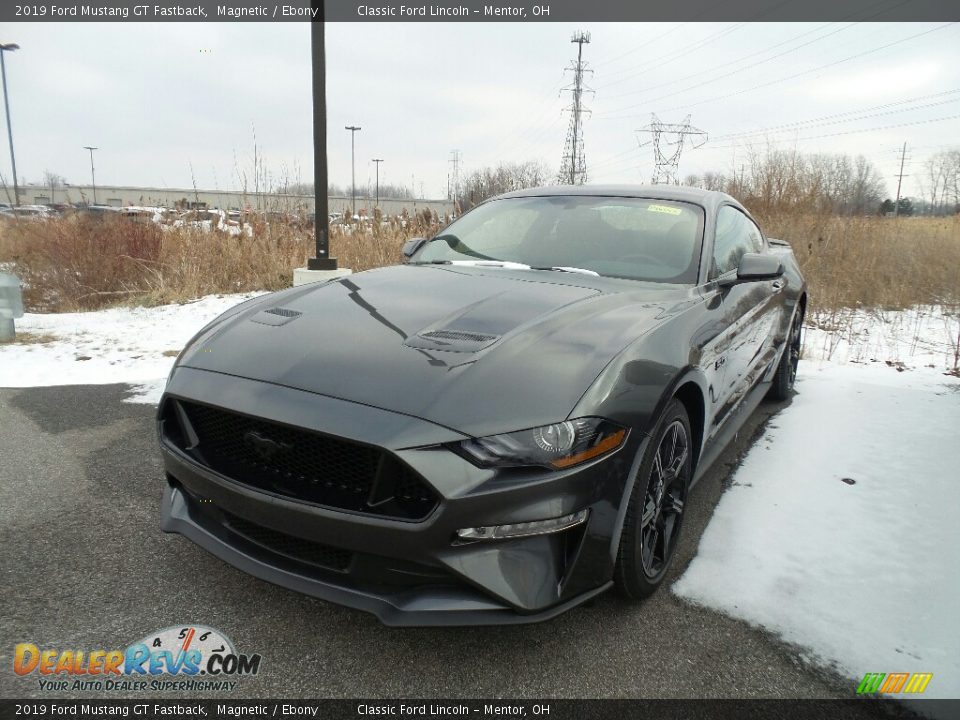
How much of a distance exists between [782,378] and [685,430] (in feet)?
8.73

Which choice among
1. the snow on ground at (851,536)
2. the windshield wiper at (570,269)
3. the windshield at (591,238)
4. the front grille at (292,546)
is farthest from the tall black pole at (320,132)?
the front grille at (292,546)

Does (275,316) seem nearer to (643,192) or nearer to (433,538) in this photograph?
(433,538)

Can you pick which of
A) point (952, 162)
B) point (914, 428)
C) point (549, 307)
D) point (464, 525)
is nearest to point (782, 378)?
point (914, 428)

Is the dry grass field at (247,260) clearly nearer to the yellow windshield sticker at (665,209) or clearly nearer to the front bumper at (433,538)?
the yellow windshield sticker at (665,209)

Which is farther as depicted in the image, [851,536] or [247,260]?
[247,260]

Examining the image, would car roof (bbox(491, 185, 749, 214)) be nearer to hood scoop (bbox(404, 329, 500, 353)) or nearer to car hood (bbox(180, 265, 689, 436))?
car hood (bbox(180, 265, 689, 436))

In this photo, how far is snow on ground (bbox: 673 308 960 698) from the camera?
81.6 inches

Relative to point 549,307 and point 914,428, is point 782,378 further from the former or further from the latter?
point 549,307

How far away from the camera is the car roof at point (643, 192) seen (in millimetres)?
3328

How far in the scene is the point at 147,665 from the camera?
186 centimetres

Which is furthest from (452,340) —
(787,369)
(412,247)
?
(787,369)

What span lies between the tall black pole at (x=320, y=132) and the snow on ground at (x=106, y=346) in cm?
156

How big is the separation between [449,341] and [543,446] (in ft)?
1.77

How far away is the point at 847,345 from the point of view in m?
6.55
